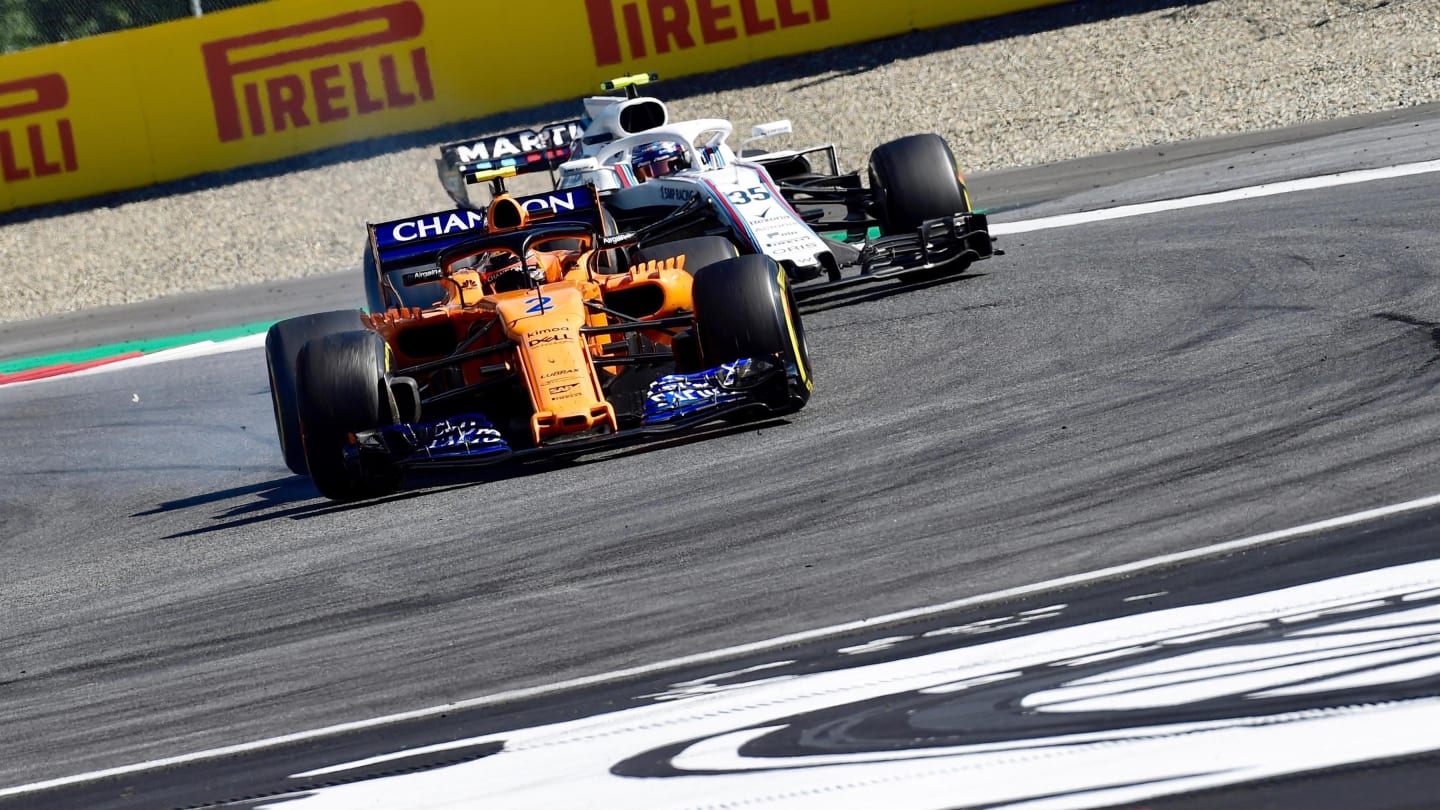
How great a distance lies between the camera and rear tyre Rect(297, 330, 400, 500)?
25.2ft

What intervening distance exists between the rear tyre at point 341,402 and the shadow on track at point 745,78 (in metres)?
13.4

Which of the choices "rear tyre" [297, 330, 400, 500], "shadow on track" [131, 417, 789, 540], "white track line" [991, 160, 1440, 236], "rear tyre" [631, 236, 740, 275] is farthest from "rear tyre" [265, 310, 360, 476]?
"white track line" [991, 160, 1440, 236]

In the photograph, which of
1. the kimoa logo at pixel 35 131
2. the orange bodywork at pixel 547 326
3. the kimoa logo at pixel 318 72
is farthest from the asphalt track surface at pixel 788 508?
the kimoa logo at pixel 35 131

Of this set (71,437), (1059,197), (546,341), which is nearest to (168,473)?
(71,437)

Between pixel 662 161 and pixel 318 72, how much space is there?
33.9 ft

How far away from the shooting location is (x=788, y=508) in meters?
6.42

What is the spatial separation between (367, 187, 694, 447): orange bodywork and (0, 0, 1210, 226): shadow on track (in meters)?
12.1

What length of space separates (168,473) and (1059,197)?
8.01 m

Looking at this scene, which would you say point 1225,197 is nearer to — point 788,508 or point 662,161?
point 662,161

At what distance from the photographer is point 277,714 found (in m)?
5.03

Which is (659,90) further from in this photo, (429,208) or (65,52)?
(65,52)

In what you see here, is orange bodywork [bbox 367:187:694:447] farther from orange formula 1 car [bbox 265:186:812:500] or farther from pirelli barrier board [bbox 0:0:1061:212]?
pirelli barrier board [bbox 0:0:1061:212]

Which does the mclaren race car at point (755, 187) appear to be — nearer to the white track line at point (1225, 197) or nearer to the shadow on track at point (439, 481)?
the white track line at point (1225, 197)

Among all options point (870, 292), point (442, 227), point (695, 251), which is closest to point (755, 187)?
point (870, 292)
